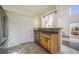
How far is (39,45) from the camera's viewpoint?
1955mm

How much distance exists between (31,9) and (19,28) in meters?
0.46

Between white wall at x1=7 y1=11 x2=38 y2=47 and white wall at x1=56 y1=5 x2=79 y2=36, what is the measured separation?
53 centimetres

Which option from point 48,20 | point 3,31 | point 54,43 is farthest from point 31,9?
point 54,43

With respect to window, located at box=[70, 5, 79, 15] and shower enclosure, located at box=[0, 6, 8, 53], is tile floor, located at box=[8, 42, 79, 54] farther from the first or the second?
window, located at box=[70, 5, 79, 15]

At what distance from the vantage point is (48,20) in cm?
195

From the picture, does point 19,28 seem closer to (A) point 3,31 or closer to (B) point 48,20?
(A) point 3,31

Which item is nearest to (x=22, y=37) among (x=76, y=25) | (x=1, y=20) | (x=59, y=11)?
(x=1, y=20)

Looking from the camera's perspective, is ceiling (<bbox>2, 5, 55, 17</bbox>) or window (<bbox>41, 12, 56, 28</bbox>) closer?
ceiling (<bbox>2, 5, 55, 17</bbox>)

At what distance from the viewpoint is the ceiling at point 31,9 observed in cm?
177

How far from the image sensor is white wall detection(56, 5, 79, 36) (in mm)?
1825

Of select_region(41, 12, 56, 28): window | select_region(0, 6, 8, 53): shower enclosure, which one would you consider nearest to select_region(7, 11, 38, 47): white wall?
select_region(0, 6, 8, 53): shower enclosure

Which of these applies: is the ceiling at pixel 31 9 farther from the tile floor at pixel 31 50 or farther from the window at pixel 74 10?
the tile floor at pixel 31 50
